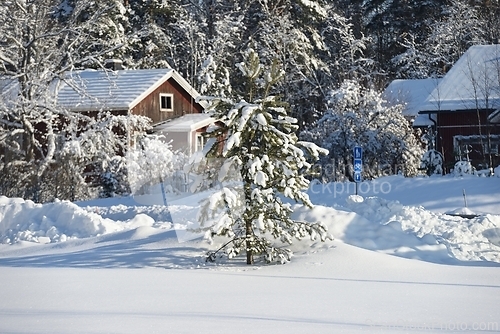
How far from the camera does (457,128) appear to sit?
30719 millimetres

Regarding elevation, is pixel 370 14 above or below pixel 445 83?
above

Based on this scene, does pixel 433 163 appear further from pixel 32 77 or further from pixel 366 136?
pixel 32 77

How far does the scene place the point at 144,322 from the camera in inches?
270

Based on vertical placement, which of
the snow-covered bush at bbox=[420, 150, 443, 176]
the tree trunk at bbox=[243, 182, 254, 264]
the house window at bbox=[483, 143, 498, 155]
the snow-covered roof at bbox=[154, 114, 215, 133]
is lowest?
the tree trunk at bbox=[243, 182, 254, 264]

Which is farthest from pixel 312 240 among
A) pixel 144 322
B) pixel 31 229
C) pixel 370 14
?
pixel 370 14

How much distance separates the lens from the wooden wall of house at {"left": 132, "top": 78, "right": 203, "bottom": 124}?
121ft

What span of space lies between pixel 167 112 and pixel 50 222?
67.4ft

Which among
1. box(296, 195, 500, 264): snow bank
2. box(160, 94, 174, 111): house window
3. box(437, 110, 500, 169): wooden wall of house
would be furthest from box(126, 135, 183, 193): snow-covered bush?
box(437, 110, 500, 169): wooden wall of house

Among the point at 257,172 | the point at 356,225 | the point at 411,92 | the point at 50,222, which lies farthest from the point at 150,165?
the point at 411,92

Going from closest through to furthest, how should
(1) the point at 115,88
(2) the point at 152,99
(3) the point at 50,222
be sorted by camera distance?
(3) the point at 50,222 → (1) the point at 115,88 → (2) the point at 152,99

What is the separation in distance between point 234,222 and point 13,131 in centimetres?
1874

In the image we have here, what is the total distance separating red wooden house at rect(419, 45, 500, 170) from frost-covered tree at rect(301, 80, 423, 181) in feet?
4.79

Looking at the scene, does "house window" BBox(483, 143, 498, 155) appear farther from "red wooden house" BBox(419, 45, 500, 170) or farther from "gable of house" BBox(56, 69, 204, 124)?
"gable of house" BBox(56, 69, 204, 124)

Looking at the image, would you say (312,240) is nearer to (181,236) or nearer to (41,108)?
(181,236)
